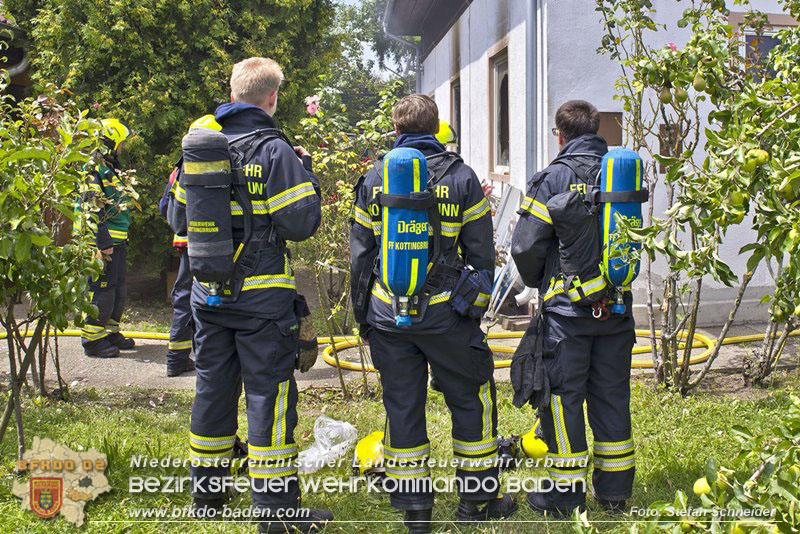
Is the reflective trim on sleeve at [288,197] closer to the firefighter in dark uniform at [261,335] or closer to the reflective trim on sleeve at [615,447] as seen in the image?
the firefighter in dark uniform at [261,335]

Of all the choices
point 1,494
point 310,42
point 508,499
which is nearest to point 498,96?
point 310,42

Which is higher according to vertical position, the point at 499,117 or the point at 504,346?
the point at 499,117

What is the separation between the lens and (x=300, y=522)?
136 inches

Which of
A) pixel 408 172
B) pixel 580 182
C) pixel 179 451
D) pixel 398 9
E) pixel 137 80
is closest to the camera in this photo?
pixel 408 172

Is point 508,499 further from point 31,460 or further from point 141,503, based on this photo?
point 31,460

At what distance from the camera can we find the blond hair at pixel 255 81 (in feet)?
11.7

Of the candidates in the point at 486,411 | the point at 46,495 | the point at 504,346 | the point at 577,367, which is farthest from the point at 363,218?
the point at 504,346

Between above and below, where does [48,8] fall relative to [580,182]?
above

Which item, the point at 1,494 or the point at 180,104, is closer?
the point at 1,494

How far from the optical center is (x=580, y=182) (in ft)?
12.1

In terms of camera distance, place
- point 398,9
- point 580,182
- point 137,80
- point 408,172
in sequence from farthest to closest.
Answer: point 398,9 < point 137,80 < point 580,182 < point 408,172

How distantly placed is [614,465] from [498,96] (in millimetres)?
6587

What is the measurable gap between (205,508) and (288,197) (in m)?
1.55

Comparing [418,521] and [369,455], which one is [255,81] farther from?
[418,521]
